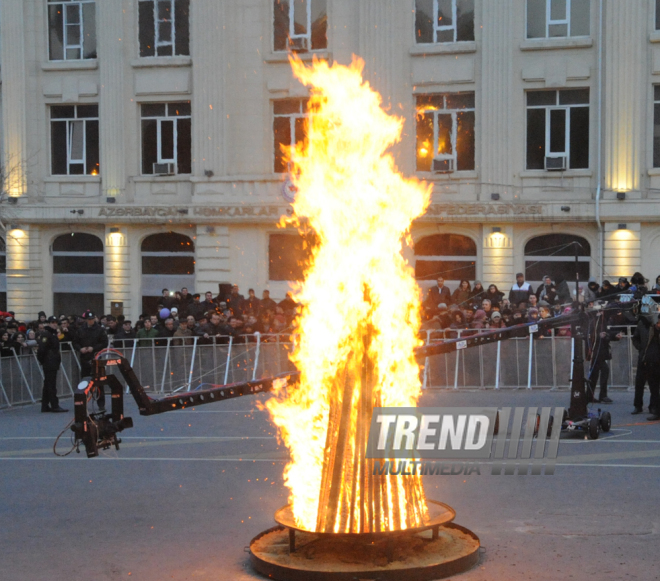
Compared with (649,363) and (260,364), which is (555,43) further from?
(649,363)

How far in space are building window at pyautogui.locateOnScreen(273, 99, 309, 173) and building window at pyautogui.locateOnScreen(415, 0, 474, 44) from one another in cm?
401

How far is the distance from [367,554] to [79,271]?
79.3 ft

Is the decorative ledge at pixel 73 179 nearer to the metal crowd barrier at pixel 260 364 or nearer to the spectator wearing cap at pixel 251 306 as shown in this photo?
the spectator wearing cap at pixel 251 306

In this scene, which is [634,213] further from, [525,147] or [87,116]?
[87,116]

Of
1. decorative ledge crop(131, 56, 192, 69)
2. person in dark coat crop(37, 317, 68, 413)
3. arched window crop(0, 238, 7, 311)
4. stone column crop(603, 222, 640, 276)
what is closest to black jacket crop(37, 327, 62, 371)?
person in dark coat crop(37, 317, 68, 413)

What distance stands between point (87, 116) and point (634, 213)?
1723cm

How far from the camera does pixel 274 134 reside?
2752 cm

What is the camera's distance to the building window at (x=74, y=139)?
29.6 meters

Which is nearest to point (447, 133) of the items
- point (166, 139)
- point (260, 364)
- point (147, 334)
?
point (166, 139)

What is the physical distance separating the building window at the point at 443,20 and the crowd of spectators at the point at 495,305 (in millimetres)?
8005

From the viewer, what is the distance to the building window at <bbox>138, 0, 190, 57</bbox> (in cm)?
2848

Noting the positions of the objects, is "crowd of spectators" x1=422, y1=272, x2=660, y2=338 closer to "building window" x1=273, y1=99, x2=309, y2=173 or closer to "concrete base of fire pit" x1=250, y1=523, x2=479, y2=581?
"building window" x1=273, y1=99, x2=309, y2=173

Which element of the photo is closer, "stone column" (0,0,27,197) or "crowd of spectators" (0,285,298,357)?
"crowd of spectators" (0,285,298,357)

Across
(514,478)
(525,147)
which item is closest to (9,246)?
(525,147)
